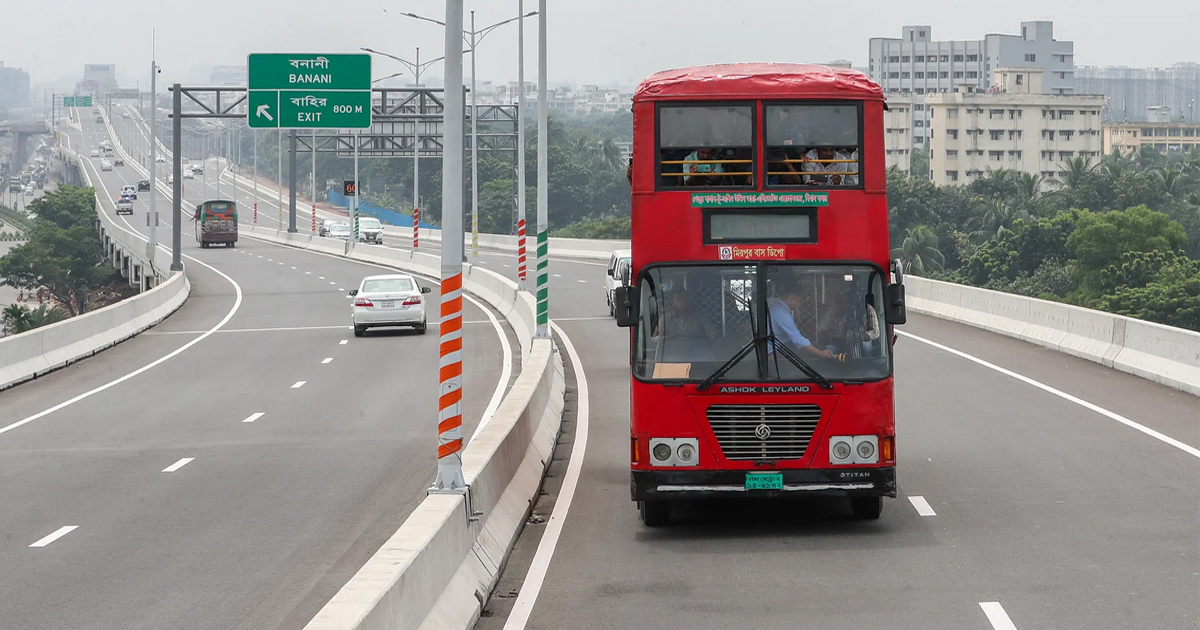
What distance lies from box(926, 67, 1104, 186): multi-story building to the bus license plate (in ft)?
576

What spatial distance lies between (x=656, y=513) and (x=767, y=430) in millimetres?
1339

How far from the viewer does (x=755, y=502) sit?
14398 millimetres

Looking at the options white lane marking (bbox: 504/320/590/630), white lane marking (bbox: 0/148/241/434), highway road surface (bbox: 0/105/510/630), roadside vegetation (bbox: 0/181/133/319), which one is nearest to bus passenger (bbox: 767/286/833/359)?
white lane marking (bbox: 504/320/590/630)

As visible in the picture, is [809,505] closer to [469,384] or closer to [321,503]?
[321,503]

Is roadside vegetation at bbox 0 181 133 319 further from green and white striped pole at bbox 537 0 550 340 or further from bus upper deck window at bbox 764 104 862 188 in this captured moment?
bus upper deck window at bbox 764 104 862 188

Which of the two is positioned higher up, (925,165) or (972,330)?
(925,165)

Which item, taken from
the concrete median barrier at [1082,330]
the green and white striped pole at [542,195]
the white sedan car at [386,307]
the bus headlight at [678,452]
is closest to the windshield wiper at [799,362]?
the bus headlight at [678,452]

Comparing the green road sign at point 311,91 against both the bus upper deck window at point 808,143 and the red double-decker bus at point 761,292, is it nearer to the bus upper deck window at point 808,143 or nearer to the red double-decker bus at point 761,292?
the red double-decker bus at point 761,292

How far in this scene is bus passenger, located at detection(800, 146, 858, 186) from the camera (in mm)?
12734

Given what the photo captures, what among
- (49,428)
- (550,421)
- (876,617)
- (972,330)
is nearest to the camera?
(876,617)

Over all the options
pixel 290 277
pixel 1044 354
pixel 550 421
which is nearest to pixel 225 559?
pixel 550 421

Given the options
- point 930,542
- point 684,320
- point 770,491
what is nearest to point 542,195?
point 684,320

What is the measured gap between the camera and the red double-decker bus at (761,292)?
12336 mm

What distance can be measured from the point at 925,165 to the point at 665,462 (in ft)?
617
